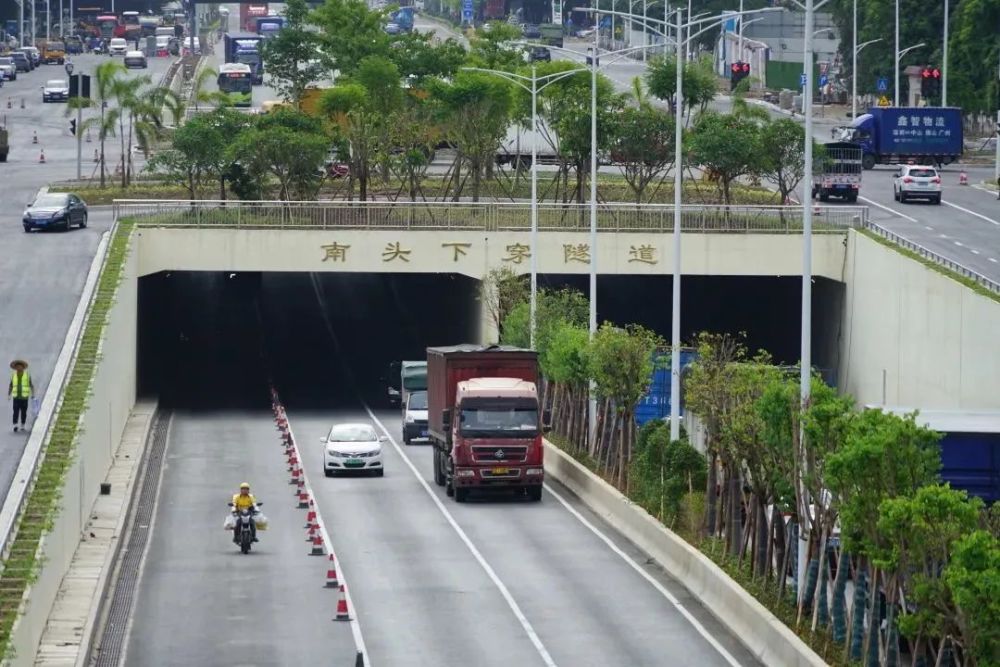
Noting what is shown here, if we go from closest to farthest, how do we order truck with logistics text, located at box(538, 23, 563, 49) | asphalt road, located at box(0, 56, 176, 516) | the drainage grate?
Answer: the drainage grate → asphalt road, located at box(0, 56, 176, 516) → truck with logistics text, located at box(538, 23, 563, 49)

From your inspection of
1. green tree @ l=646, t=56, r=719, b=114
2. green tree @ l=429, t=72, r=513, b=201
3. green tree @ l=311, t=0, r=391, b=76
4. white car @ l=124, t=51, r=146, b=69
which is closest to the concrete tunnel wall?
green tree @ l=429, t=72, r=513, b=201

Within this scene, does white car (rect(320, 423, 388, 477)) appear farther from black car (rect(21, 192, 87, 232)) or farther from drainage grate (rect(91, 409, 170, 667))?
black car (rect(21, 192, 87, 232))

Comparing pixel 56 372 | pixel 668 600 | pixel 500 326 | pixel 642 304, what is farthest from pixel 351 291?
pixel 668 600

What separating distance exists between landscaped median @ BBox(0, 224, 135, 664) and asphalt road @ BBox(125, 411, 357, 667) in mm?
1735

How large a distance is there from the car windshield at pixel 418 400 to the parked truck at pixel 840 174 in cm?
3143

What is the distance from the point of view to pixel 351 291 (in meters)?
103

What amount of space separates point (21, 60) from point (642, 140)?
8059 cm

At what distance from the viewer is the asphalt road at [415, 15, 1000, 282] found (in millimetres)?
74250

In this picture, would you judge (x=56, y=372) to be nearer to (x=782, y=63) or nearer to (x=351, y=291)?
(x=351, y=291)

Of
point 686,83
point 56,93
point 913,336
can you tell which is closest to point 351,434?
point 913,336

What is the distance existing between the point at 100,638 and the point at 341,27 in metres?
84.8

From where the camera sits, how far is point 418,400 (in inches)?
2512

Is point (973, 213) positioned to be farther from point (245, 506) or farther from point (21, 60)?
point (21, 60)

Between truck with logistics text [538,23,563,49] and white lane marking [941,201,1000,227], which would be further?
truck with logistics text [538,23,563,49]
